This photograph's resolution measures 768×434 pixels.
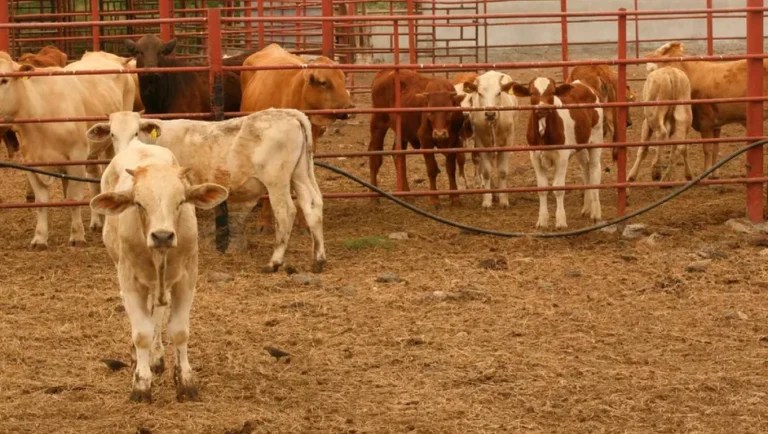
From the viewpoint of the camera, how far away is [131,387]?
5.91m

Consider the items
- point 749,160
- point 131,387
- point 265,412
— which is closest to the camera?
point 265,412

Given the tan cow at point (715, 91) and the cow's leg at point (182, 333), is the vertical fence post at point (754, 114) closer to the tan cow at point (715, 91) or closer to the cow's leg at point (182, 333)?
the tan cow at point (715, 91)

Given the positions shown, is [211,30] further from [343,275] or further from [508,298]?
[508,298]

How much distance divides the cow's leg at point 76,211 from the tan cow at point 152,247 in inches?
156

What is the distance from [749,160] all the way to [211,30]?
13.5ft

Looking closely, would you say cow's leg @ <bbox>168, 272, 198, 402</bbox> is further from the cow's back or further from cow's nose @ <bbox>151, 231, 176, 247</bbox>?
the cow's back

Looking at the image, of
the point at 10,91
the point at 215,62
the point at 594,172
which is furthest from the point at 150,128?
the point at 594,172

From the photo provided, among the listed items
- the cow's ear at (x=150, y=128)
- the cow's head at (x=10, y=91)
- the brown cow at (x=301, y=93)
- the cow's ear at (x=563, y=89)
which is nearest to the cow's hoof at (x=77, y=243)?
the cow's head at (x=10, y=91)

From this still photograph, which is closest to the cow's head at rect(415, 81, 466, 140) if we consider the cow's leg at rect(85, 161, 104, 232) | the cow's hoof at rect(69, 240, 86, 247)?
the cow's leg at rect(85, 161, 104, 232)

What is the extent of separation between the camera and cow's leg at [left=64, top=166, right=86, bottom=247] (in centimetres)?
975

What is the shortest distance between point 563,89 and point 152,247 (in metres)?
5.41

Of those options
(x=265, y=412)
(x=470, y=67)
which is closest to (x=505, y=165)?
(x=470, y=67)

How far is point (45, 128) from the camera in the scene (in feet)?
32.1

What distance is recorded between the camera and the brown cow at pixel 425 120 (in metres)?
11.0
